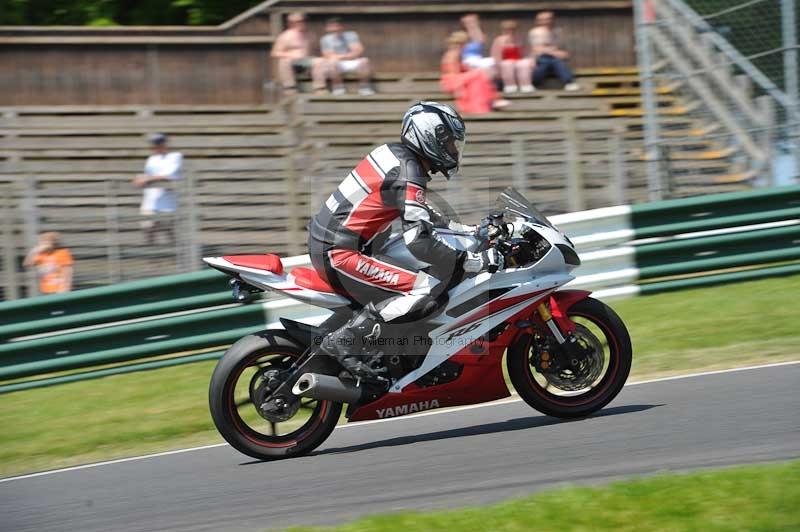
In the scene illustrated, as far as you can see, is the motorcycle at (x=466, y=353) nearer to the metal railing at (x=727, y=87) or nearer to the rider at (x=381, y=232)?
the rider at (x=381, y=232)

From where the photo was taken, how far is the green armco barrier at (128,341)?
9.79 m

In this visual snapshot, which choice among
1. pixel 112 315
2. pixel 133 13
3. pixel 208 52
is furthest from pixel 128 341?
pixel 133 13

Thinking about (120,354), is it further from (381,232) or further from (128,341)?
(381,232)

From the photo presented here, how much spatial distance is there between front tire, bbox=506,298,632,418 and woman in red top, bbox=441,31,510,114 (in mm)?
7931

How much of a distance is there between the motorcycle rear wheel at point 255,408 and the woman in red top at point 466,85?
322 inches

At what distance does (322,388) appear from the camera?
643 centimetres

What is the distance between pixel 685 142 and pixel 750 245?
130 centimetres

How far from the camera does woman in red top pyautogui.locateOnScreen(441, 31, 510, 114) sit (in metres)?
14.2

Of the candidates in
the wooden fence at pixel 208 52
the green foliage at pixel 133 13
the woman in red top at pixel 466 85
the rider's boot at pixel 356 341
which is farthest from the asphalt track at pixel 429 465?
the green foliage at pixel 133 13

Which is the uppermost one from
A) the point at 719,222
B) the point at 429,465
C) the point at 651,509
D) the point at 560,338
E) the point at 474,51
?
the point at 474,51

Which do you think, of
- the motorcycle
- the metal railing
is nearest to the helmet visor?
the motorcycle

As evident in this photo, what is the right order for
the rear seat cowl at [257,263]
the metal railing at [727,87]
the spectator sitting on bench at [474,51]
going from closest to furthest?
the rear seat cowl at [257,263], the metal railing at [727,87], the spectator sitting on bench at [474,51]

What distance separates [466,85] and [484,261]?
26.9 ft

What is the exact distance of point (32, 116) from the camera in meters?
15.5
